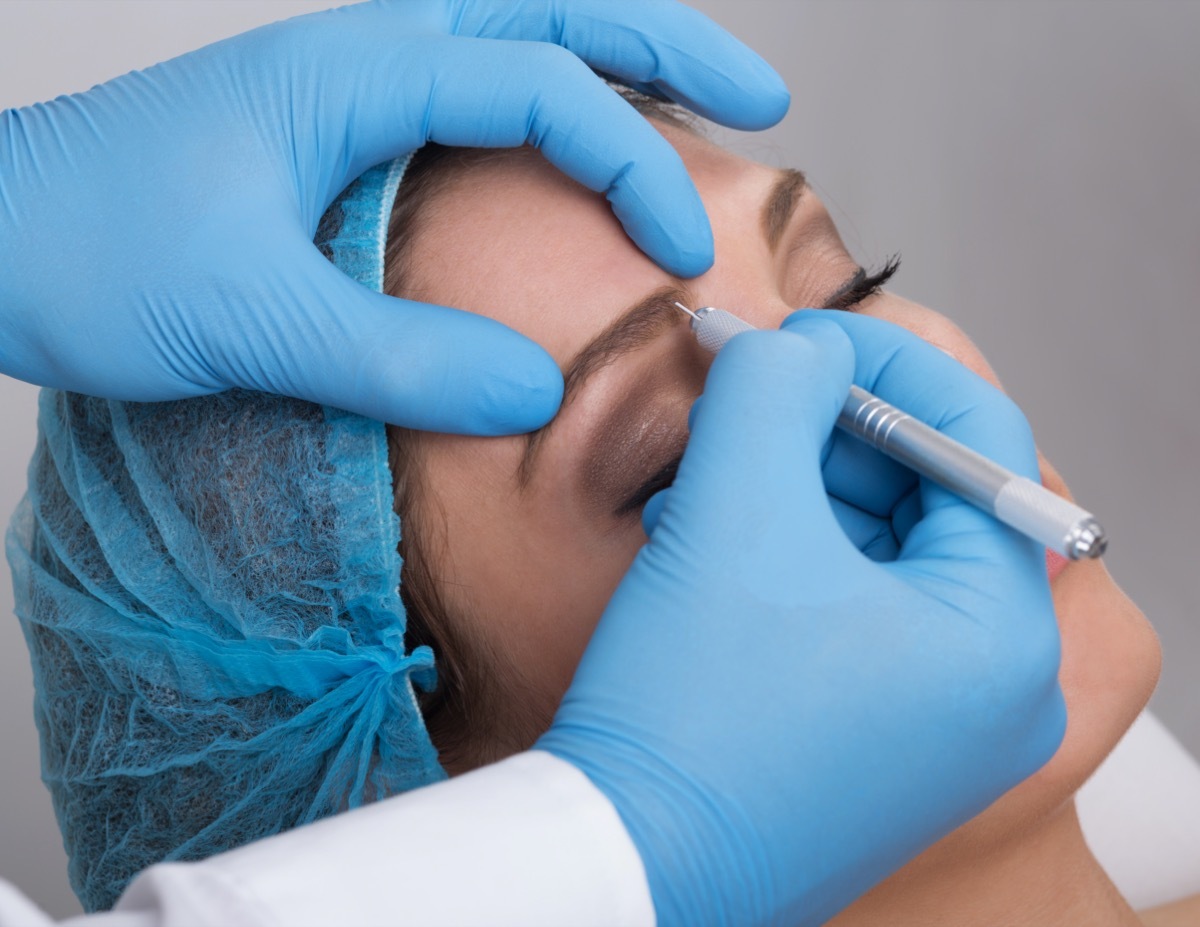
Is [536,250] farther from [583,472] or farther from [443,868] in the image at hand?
[443,868]

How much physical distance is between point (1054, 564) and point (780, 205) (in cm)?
48

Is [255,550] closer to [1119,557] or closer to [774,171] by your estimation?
[774,171]

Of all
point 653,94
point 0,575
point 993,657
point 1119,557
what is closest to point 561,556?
point 993,657

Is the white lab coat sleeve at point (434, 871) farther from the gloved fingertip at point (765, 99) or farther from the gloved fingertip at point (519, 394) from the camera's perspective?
the gloved fingertip at point (765, 99)

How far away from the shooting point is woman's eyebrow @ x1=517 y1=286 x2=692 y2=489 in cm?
113

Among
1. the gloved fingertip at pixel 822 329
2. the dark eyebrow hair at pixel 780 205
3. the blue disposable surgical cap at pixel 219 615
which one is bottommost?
→ the blue disposable surgical cap at pixel 219 615

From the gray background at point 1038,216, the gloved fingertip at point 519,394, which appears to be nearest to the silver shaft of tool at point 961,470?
the gloved fingertip at point 519,394

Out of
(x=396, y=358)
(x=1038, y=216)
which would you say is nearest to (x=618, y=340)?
(x=396, y=358)

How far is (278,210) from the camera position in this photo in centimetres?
116

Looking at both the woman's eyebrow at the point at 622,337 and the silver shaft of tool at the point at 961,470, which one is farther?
the woman's eyebrow at the point at 622,337

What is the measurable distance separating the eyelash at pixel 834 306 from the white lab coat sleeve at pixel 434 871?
36 centimetres

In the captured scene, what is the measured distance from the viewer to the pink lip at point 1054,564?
117 cm

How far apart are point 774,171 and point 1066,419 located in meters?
1.59

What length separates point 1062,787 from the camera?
1151 mm
